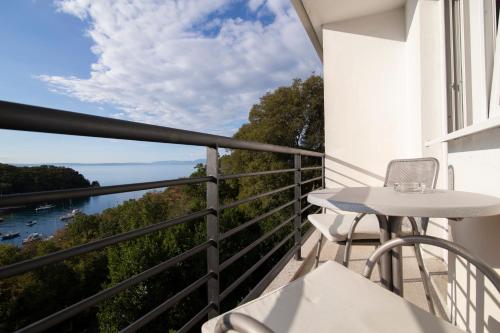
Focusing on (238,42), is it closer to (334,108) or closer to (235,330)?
(334,108)

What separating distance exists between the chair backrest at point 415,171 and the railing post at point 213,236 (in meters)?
1.16

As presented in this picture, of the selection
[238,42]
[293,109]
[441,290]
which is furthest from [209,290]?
[238,42]

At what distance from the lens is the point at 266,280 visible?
6.37 feet

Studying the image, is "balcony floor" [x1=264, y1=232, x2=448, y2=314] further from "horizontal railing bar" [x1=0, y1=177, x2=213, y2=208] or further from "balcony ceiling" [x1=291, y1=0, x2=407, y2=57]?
"balcony ceiling" [x1=291, y1=0, x2=407, y2=57]

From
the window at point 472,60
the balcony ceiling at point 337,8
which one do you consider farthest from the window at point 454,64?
the balcony ceiling at point 337,8

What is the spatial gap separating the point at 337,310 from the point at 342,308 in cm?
2

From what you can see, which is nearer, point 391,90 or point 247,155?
point 391,90

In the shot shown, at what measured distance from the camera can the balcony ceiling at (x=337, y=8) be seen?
349cm

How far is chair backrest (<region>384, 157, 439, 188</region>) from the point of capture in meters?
1.68

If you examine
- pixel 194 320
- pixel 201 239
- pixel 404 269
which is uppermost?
pixel 194 320

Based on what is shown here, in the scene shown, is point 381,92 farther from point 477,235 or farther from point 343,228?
point 477,235

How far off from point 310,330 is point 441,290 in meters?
1.87

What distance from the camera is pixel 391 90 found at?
3588mm

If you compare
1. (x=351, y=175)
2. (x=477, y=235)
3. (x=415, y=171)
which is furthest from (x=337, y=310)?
(x=351, y=175)
